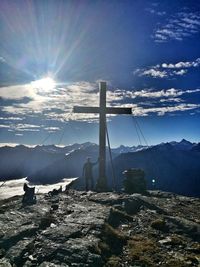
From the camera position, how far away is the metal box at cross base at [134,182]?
83.5ft

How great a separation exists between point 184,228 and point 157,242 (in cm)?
252

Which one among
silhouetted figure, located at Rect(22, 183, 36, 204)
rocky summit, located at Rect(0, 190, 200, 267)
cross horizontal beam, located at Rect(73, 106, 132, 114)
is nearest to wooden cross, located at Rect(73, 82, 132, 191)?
cross horizontal beam, located at Rect(73, 106, 132, 114)

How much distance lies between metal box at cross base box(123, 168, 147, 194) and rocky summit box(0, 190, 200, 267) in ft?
20.8

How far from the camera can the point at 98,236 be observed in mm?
12398

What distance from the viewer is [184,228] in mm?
14758

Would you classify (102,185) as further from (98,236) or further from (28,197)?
(98,236)

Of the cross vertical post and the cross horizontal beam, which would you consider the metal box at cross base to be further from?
the cross horizontal beam

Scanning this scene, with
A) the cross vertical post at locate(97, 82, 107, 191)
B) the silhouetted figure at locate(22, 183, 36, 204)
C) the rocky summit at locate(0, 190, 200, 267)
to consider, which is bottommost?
the rocky summit at locate(0, 190, 200, 267)

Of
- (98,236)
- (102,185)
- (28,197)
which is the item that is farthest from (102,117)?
(98,236)

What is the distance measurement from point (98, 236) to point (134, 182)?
13.5 metres

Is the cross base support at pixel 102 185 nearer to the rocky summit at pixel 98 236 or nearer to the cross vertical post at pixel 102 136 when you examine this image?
the cross vertical post at pixel 102 136

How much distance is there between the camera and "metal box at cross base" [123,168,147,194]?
83.5ft

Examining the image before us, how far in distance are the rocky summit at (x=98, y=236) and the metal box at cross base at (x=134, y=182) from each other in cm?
635

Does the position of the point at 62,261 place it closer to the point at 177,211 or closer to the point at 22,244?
the point at 22,244
